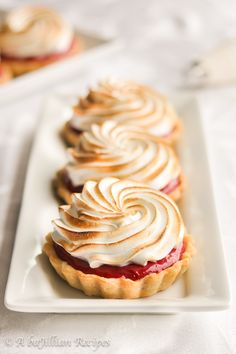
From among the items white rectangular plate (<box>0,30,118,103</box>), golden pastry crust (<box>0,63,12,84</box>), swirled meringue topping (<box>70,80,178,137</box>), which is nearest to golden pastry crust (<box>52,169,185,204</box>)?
swirled meringue topping (<box>70,80,178,137</box>)

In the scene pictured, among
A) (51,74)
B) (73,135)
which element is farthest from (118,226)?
(51,74)

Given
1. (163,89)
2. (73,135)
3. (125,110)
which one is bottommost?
(163,89)

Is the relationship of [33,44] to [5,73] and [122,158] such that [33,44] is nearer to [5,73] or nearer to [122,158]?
[5,73]

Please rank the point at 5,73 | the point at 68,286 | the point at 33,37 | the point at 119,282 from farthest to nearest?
the point at 33,37 < the point at 5,73 < the point at 68,286 < the point at 119,282

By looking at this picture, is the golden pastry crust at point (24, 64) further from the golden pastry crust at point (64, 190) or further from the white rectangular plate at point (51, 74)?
the golden pastry crust at point (64, 190)

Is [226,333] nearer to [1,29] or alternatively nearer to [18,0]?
[1,29]

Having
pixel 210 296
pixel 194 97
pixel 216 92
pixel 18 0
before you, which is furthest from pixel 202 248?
pixel 18 0

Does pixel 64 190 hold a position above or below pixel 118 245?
below

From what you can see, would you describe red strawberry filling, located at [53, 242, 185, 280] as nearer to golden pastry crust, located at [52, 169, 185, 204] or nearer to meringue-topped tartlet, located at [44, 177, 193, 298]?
meringue-topped tartlet, located at [44, 177, 193, 298]
